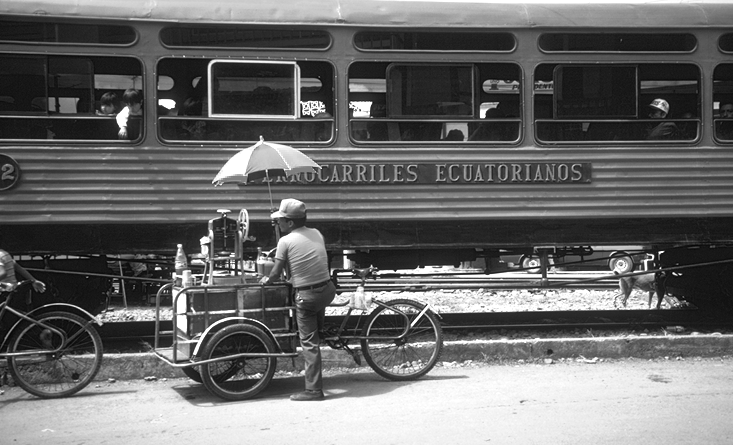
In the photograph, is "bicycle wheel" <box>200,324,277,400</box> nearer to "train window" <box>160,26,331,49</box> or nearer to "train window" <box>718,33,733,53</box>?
"train window" <box>160,26,331,49</box>

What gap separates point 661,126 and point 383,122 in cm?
293

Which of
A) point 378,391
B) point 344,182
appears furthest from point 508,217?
point 378,391

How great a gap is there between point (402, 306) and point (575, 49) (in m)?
3.44

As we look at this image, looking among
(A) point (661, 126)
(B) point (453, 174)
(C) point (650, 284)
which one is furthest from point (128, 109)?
(C) point (650, 284)

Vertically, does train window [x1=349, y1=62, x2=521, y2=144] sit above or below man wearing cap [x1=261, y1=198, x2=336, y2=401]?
above

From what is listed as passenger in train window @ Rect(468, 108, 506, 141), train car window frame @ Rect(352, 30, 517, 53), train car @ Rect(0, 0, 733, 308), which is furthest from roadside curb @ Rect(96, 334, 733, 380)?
train car window frame @ Rect(352, 30, 517, 53)

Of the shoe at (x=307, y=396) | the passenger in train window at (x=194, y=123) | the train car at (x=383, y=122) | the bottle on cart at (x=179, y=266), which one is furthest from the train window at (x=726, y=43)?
the bottle on cart at (x=179, y=266)

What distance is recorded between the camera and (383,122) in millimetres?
8477

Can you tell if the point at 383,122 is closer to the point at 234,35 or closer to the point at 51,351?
the point at 234,35

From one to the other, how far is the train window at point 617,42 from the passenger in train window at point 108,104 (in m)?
4.30

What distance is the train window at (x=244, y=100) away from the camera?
8.23 m

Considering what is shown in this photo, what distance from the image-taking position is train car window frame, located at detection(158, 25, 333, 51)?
26.8 ft

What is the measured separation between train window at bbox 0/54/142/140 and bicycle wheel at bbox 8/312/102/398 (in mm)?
2140

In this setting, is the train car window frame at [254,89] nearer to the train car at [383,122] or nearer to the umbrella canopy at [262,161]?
the train car at [383,122]
